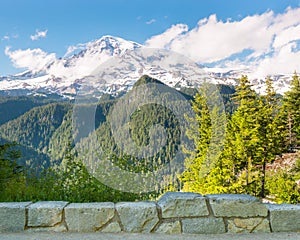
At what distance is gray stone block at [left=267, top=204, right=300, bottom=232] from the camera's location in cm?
388

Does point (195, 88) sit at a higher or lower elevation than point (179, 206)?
higher

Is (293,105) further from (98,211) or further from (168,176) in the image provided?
(98,211)

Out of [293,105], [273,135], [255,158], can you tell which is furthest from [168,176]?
Result: [293,105]

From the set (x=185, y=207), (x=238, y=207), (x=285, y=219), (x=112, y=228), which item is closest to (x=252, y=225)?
(x=238, y=207)

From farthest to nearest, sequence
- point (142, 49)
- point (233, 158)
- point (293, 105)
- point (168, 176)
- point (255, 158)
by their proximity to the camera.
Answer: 1. point (293, 105)
2. point (255, 158)
3. point (233, 158)
4. point (168, 176)
5. point (142, 49)

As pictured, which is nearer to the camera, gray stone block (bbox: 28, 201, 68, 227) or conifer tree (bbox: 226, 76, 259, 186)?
gray stone block (bbox: 28, 201, 68, 227)

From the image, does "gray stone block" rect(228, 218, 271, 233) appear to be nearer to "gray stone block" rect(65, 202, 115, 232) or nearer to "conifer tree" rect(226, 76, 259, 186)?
"gray stone block" rect(65, 202, 115, 232)

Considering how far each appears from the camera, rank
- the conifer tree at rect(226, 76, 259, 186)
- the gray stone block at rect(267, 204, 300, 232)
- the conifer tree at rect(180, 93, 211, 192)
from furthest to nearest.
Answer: the conifer tree at rect(226, 76, 259, 186) → the conifer tree at rect(180, 93, 211, 192) → the gray stone block at rect(267, 204, 300, 232)

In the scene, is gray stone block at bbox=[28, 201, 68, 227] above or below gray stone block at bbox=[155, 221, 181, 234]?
above

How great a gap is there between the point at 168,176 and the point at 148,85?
2.21 metres

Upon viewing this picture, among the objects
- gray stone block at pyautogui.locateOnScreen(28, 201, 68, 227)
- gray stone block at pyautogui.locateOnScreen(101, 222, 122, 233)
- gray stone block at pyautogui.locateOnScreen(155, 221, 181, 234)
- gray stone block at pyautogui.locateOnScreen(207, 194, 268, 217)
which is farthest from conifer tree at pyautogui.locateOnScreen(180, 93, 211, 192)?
gray stone block at pyautogui.locateOnScreen(28, 201, 68, 227)

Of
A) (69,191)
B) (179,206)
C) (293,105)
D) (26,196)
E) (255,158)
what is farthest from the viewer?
(293,105)

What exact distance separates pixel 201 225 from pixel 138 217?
0.79m

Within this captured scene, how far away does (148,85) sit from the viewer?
6453 mm
